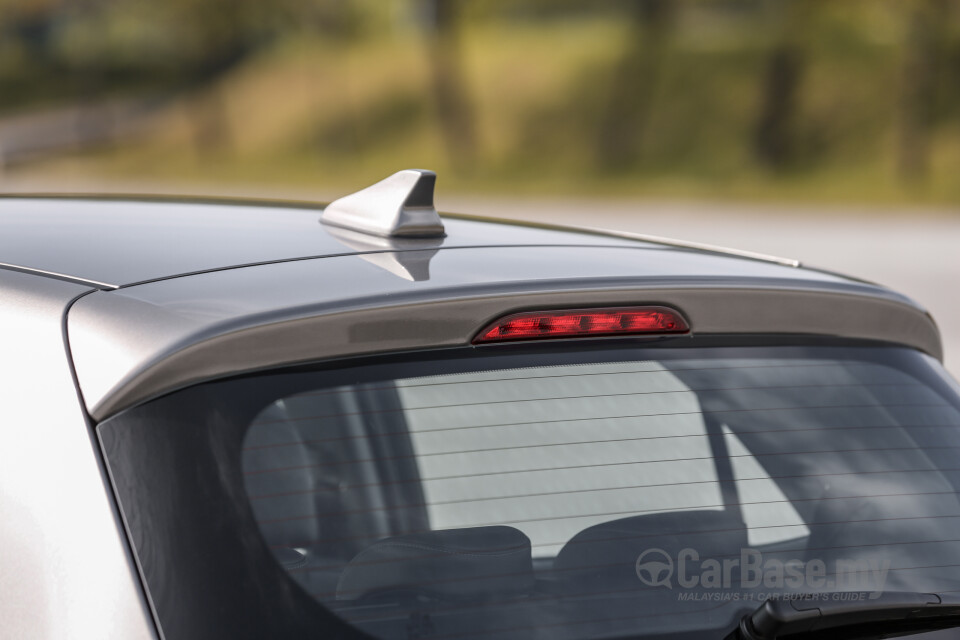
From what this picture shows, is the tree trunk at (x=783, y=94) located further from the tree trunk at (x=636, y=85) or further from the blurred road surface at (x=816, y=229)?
the blurred road surface at (x=816, y=229)

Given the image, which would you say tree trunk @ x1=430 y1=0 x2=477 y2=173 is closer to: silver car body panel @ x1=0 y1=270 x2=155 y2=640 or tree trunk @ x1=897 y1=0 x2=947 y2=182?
tree trunk @ x1=897 y1=0 x2=947 y2=182

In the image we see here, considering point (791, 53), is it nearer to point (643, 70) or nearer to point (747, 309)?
point (643, 70)

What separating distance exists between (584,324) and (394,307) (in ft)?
0.94

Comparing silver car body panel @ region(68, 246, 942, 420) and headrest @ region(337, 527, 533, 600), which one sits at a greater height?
silver car body panel @ region(68, 246, 942, 420)

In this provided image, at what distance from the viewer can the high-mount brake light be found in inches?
69.0

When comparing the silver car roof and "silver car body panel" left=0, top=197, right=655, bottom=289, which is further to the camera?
"silver car body panel" left=0, top=197, right=655, bottom=289

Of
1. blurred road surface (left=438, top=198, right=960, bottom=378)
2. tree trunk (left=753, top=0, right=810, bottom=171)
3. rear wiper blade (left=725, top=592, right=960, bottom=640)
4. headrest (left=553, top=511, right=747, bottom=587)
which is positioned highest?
tree trunk (left=753, top=0, right=810, bottom=171)

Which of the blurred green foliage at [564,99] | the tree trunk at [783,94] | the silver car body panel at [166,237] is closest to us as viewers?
the silver car body panel at [166,237]

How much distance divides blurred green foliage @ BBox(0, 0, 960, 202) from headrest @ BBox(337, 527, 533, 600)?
2679 cm

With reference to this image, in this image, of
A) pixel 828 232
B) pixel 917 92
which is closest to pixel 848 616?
pixel 828 232

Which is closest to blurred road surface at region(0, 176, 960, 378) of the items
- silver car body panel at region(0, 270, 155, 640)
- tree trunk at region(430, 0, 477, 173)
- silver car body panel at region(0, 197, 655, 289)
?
tree trunk at region(430, 0, 477, 173)

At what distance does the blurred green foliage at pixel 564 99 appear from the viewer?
31491mm

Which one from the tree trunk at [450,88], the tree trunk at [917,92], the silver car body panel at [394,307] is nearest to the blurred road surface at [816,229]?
the tree trunk at [917,92]

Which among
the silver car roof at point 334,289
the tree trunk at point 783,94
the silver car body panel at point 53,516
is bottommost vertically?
the silver car body panel at point 53,516
